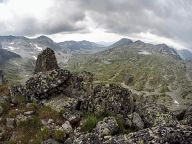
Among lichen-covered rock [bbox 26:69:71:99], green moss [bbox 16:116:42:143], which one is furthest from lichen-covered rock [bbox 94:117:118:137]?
lichen-covered rock [bbox 26:69:71:99]

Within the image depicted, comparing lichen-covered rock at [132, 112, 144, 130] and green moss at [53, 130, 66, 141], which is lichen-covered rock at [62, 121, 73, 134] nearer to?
green moss at [53, 130, 66, 141]

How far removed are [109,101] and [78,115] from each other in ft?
13.2

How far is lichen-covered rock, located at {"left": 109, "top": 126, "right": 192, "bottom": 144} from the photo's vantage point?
54.6ft

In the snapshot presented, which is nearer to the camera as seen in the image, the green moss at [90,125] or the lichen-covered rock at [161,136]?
the lichen-covered rock at [161,136]

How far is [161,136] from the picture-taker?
669 inches

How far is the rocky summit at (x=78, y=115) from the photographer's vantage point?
58.7 ft

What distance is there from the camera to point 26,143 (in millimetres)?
23547

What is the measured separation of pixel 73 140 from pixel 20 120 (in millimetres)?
8001

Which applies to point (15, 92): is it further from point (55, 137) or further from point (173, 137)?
point (173, 137)

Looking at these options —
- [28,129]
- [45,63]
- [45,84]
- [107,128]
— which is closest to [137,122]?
[107,128]

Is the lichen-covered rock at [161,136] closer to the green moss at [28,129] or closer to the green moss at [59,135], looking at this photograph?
the green moss at [59,135]

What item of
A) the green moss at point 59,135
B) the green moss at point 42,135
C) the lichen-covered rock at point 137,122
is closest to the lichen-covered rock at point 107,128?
the green moss at point 59,135

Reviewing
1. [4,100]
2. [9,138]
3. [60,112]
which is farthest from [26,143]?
[4,100]

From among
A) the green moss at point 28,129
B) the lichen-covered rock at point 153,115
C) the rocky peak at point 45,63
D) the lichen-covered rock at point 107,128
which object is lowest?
the green moss at point 28,129
